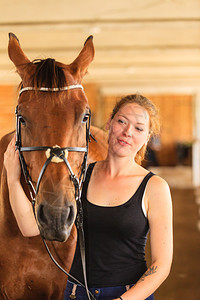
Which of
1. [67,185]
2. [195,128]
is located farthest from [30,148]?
[195,128]

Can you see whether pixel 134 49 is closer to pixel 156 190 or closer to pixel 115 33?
pixel 115 33

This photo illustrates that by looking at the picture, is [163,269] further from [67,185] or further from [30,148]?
[30,148]

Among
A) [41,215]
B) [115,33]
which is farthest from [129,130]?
[115,33]

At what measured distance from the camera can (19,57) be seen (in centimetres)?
166

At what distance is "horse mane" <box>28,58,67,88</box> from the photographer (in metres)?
1.50

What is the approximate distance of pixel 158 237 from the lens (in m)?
1.38

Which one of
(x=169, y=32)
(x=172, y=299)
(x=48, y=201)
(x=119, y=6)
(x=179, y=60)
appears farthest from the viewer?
(x=179, y=60)

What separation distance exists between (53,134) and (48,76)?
10.2 inches

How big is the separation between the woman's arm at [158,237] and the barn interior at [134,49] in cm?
61

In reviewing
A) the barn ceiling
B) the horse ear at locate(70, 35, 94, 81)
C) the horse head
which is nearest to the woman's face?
the horse head

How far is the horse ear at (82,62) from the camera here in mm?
1655

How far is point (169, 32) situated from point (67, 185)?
7240 millimetres

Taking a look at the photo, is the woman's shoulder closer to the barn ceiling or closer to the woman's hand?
the woman's hand

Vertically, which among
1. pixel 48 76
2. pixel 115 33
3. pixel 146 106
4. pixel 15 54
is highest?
pixel 115 33
